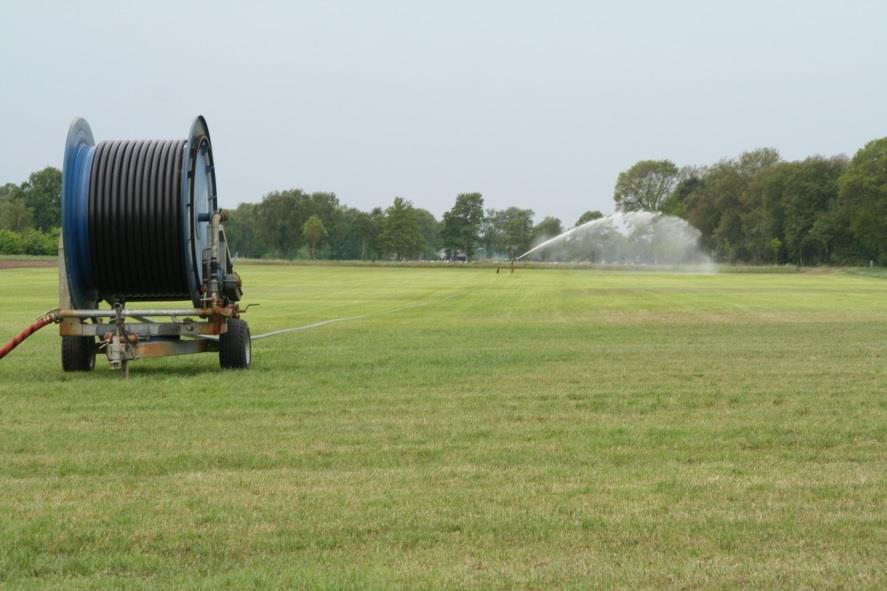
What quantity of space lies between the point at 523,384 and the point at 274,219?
184314mm

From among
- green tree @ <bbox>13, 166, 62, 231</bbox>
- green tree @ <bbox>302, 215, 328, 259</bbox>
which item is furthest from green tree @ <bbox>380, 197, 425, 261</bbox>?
green tree @ <bbox>13, 166, 62, 231</bbox>

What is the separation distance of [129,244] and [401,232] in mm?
171521

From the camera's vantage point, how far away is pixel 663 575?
6562 millimetres

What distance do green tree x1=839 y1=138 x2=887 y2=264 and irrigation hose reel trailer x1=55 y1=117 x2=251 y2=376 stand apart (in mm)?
120381

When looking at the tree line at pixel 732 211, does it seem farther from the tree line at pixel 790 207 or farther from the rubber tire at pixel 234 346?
the rubber tire at pixel 234 346

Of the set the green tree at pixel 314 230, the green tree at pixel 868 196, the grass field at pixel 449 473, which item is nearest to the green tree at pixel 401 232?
the green tree at pixel 314 230

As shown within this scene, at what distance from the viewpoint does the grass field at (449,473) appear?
267 inches

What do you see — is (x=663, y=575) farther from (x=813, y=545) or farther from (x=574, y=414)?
(x=574, y=414)

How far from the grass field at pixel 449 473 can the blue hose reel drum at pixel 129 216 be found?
1.49 metres

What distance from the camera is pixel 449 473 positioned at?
942cm

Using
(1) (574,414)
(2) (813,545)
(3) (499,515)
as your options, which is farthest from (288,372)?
(2) (813,545)

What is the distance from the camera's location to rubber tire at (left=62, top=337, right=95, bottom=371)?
58.3ft

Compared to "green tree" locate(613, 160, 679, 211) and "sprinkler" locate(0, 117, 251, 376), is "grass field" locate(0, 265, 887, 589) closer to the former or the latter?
"sprinkler" locate(0, 117, 251, 376)

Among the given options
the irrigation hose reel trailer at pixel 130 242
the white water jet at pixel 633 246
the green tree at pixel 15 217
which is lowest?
the white water jet at pixel 633 246
